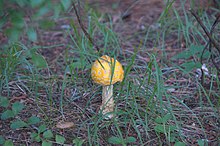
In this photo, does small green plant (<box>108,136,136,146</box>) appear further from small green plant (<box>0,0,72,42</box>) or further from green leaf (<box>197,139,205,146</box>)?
small green plant (<box>0,0,72,42</box>)

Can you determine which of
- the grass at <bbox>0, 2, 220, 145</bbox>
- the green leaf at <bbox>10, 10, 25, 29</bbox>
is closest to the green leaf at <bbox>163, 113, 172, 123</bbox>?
the grass at <bbox>0, 2, 220, 145</bbox>

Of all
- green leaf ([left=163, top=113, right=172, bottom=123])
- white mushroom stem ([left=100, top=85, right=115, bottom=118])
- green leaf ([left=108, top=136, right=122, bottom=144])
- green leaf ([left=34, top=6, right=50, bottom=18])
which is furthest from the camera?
white mushroom stem ([left=100, top=85, right=115, bottom=118])

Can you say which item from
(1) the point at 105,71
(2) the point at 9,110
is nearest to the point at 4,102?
(2) the point at 9,110

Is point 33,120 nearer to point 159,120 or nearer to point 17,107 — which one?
point 17,107

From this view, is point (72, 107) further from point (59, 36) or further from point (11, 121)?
point (59, 36)

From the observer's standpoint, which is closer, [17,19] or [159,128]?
[17,19]

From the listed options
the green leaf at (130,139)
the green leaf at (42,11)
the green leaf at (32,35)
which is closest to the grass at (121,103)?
the green leaf at (130,139)
